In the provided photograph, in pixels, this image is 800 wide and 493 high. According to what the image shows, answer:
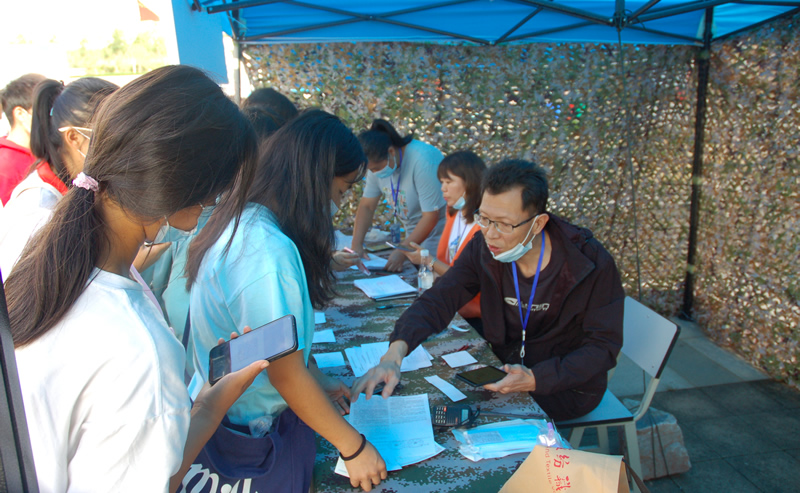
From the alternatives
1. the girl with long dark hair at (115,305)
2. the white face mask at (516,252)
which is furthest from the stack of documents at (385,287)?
the girl with long dark hair at (115,305)

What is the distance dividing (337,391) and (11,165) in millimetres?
2039

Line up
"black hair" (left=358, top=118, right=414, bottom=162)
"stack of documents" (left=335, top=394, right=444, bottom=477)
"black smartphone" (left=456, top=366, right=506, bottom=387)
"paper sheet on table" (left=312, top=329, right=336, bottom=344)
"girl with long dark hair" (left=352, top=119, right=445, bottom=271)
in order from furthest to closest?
"girl with long dark hair" (left=352, top=119, right=445, bottom=271) → "black hair" (left=358, top=118, right=414, bottom=162) → "paper sheet on table" (left=312, top=329, right=336, bottom=344) → "black smartphone" (left=456, top=366, right=506, bottom=387) → "stack of documents" (left=335, top=394, right=444, bottom=477)

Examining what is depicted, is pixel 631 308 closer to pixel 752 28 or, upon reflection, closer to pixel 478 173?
pixel 478 173

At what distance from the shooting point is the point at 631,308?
90.5 inches

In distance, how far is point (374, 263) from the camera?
3295 mm

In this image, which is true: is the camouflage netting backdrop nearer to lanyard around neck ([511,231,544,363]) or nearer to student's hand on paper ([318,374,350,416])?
lanyard around neck ([511,231,544,363])

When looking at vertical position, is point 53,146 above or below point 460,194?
above

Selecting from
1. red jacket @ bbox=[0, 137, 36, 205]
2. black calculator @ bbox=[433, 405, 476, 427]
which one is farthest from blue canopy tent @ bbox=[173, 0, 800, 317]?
black calculator @ bbox=[433, 405, 476, 427]

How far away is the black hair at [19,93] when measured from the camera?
243 cm

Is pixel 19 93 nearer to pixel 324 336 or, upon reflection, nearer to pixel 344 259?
pixel 344 259

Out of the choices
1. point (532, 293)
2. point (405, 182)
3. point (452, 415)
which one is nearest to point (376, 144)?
point (405, 182)

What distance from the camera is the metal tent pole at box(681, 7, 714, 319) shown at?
4.32 m

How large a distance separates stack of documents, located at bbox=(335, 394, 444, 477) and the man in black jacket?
0.21 metres

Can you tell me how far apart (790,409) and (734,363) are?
0.72m
